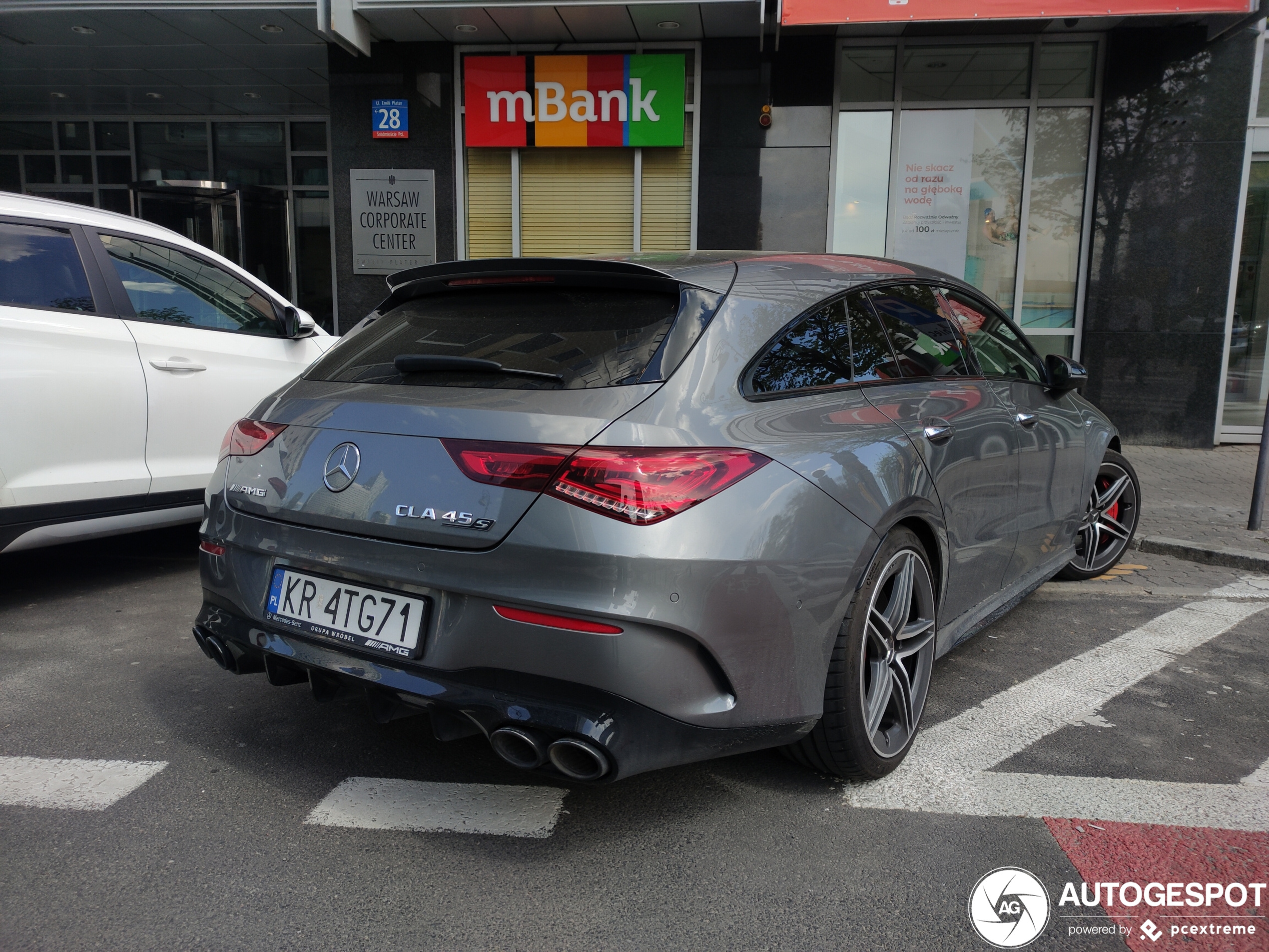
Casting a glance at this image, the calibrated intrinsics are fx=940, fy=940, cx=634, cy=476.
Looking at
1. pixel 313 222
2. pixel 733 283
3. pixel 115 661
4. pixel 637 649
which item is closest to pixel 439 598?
pixel 637 649

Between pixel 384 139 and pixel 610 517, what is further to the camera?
pixel 384 139

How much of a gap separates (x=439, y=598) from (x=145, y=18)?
10.4 metres

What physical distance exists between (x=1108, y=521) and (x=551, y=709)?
158 inches

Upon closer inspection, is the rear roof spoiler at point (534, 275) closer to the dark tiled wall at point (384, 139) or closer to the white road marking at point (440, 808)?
the white road marking at point (440, 808)

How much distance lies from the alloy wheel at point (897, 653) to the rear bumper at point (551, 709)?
37 centimetres

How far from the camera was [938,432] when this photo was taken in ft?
9.66

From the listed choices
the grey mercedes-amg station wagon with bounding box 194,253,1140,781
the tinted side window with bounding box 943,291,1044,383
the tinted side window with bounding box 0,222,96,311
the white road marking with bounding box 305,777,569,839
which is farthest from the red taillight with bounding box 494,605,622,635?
the tinted side window with bounding box 0,222,96,311

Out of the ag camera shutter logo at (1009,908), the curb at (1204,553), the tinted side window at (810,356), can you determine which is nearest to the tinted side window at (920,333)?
the tinted side window at (810,356)

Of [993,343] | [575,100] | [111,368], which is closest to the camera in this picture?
[993,343]

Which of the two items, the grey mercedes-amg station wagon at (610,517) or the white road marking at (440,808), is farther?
the white road marking at (440,808)

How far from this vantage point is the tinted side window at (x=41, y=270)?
4062 millimetres

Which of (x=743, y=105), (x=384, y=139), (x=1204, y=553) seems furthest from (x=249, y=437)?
(x=384, y=139)

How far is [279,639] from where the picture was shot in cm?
245

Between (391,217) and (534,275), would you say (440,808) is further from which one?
(391,217)
